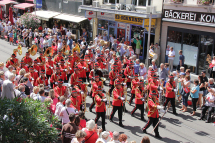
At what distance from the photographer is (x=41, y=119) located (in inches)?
212

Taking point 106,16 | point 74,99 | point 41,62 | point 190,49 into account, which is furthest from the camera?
point 106,16

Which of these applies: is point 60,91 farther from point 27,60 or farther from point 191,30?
point 191,30

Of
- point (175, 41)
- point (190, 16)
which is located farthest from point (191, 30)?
point (175, 41)

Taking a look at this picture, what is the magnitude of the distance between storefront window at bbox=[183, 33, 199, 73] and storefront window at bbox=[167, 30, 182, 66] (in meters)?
0.41

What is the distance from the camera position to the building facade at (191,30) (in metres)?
15.1

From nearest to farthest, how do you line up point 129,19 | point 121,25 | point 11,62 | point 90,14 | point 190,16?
point 11,62, point 190,16, point 129,19, point 121,25, point 90,14

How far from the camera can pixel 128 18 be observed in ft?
66.3

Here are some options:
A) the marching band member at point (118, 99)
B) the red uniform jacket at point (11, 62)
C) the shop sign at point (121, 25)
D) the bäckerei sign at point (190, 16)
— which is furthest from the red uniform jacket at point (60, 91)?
the shop sign at point (121, 25)

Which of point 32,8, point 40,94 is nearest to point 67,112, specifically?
point 40,94

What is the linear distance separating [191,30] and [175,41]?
1.56 metres

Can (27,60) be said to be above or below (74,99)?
above

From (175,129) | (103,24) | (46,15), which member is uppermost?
(46,15)

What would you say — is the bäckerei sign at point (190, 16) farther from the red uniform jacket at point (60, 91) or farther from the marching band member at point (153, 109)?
the red uniform jacket at point (60, 91)

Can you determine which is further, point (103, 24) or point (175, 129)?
point (103, 24)
